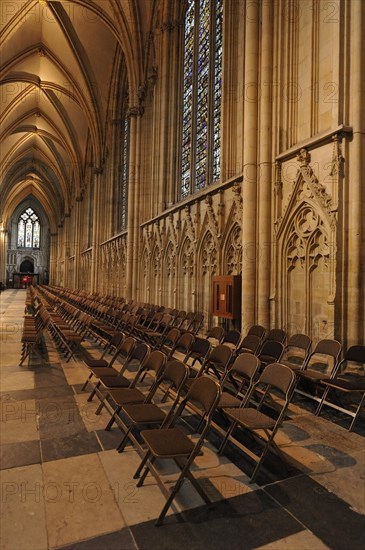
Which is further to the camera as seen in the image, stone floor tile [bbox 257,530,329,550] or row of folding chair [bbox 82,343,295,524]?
row of folding chair [bbox 82,343,295,524]

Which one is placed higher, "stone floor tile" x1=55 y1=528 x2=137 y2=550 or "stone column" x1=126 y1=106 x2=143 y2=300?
"stone column" x1=126 y1=106 x2=143 y2=300

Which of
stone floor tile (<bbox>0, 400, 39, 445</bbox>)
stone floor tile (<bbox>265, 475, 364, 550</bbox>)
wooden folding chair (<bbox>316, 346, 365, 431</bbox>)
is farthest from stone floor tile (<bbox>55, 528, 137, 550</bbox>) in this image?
wooden folding chair (<bbox>316, 346, 365, 431</bbox>)

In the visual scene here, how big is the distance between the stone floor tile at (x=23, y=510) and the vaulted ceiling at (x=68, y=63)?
1713cm

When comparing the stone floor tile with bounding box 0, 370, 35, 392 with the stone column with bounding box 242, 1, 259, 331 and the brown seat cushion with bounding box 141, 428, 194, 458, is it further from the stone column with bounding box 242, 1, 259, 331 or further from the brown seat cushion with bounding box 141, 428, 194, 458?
the stone column with bounding box 242, 1, 259, 331

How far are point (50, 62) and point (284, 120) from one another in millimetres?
21498

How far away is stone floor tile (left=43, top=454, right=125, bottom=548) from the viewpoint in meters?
2.25

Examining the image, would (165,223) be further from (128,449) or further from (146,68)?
(128,449)

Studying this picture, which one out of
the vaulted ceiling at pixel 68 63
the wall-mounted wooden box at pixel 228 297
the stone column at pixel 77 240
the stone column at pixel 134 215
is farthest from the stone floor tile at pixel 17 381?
the stone column at pixel 77 240

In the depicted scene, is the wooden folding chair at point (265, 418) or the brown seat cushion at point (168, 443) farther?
the wooden folding chair at point (265, 418)

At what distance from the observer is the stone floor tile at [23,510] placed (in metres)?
2.15

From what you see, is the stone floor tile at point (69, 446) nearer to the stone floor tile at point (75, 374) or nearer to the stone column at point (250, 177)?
the stone floor tile at point (75, 374)

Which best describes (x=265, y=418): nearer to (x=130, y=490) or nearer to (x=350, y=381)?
(x=130, y=490)

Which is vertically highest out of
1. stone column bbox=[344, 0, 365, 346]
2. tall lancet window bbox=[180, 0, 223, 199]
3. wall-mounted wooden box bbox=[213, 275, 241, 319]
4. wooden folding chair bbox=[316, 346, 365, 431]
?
tall lancet window bbox=[180, 0, 223, 199]

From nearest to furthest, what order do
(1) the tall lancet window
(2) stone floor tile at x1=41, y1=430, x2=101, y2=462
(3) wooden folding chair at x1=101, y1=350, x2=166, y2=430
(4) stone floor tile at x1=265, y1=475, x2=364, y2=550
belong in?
(4) stone floor tile at x1=265, y1=475, x2=364, y2=550
(2) stone floor tile at x1=41, y1=430, x2=101, y2=462
(3) wooden folding chair at x1=101, y1=350, x2=166, y2=430
(1) the tall lancet window
